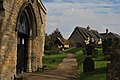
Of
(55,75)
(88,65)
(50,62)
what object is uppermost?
(88,65)

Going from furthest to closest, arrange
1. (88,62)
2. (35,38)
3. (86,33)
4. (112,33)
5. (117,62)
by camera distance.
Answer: (112,33), (86,33), (35,38), (88,62), (117,62)

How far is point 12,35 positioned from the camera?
15.0 m

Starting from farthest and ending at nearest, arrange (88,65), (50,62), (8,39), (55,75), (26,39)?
(50,62), (26,39), (88,65), (55,75), (8,39)

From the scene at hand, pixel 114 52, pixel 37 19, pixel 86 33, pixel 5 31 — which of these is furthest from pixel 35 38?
pixel 86 33

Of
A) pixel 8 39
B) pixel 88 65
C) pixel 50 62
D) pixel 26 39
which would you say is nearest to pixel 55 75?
pixel 88 65

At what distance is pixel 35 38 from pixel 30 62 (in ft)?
6.97

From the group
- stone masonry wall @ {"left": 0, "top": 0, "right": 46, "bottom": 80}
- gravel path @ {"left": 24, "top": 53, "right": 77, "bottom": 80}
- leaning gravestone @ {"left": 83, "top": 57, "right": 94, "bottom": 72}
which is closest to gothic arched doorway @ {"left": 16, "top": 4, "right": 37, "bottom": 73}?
gravel path @ {"left": 24, "top": 53, "right": 77, "bottom": 80}

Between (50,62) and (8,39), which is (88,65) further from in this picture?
(50,62)

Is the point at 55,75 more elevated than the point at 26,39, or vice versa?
the point at 26,39

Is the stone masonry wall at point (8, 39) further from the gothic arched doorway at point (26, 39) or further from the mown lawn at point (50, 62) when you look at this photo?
the mown lawn at point (50, 62)

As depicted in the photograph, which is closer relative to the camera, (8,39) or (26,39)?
(8,39)

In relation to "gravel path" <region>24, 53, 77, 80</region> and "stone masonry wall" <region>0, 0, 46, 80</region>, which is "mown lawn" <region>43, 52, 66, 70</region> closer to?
"gravel path" <region>24, 53, 77, 80</region>

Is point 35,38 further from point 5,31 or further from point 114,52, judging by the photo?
point 114,52

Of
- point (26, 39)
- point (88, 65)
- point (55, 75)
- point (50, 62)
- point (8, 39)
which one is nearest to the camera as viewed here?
point (8, 39)
